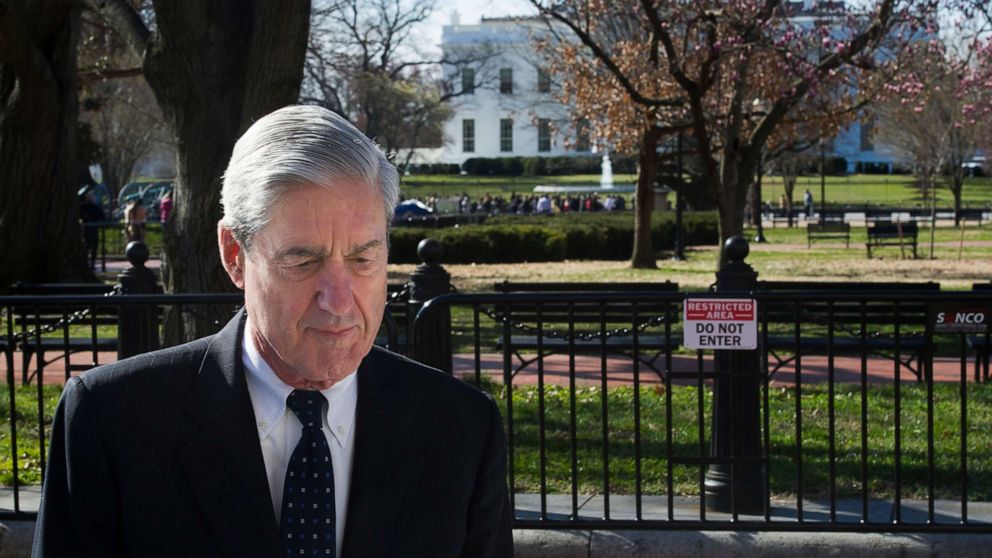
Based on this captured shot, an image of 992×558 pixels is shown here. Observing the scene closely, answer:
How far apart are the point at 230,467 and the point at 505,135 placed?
112 metres

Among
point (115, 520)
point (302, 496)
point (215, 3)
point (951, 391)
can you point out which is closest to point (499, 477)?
point (302, 496)

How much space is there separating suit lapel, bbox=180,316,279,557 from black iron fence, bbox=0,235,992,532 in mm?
4079

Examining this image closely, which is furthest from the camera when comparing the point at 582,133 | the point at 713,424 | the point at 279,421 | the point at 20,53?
the point at 582,133

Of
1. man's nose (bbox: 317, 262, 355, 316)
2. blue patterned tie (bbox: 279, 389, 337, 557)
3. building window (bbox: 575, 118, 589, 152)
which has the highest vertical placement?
building window (bbox: 575, 118, 589, 152)

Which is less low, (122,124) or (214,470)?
(122,124)

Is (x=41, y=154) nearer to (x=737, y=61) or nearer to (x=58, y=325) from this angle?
(x=737, y=61)

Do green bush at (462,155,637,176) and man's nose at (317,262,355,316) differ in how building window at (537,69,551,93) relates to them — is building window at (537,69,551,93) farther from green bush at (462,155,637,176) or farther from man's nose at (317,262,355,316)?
green bush at (462,155,637,176)

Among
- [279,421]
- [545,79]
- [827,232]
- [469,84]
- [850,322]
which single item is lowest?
[827,232]

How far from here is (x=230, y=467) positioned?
2080 mm

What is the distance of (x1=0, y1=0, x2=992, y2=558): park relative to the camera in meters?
6.42

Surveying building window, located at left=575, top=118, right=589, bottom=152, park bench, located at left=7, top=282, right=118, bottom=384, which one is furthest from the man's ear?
building window, located at left=575, top=118, right=589, bottom=152

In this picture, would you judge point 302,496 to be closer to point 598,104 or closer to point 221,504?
point 221,504

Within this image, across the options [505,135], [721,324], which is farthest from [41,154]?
[505,135]

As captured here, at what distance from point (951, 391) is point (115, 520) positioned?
372 inches
